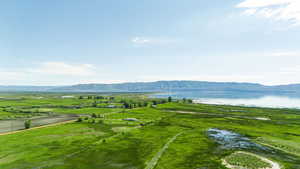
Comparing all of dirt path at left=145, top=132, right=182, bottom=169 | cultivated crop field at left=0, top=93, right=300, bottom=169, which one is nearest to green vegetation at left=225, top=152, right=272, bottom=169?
cultivated crop field at left=0, top=93, right=300, bottom=169

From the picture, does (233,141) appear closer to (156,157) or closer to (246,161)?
(246,161)

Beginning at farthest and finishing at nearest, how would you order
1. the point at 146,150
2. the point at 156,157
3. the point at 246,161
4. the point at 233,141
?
the point at 233,141, the point at 146,150, the point at 156,157, the point at 246,161

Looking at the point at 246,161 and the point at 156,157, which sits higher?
the point at 246,161

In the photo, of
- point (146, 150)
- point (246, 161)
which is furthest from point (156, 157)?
point (246, 161)

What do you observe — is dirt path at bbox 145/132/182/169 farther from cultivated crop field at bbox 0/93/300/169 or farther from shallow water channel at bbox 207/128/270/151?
shallow water channel at bbox 207/128/270/151

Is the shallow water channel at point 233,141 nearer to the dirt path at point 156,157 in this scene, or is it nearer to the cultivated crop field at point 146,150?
the cultivated crop field at point 146,150

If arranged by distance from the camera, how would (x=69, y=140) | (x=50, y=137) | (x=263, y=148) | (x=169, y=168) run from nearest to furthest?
(x=169, y=168)
(x=263, y=148)
(x=69, y=140)
(x=50, y=137)

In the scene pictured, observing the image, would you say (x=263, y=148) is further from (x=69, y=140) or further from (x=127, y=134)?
(x=69, y=140)

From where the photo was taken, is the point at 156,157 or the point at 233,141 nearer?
the point at 156,157

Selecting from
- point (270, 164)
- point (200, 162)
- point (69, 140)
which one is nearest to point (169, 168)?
point (200, 162)
